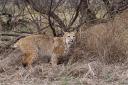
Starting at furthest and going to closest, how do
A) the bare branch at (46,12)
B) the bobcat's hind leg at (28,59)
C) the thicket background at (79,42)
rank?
the bare branch at (46,12) → the bobcat's hind leg at (28,59) → the thicket background at (79,42)

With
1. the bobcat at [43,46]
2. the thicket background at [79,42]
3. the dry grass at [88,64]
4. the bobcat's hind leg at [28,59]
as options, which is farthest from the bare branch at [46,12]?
the bobcat's hind leg at [28,59]

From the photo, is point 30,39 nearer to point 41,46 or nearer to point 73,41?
point 41,46

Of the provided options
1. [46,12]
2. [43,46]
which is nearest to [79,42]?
[43,46]

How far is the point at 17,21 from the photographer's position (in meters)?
13.0

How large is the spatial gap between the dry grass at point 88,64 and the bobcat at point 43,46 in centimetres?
24

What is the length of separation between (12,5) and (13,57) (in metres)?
4.43

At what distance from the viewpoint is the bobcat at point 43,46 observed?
9445mm

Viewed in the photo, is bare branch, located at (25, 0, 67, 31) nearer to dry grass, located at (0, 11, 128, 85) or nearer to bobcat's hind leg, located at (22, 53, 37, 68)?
dry grass, located at (0, 11, 128, 85)

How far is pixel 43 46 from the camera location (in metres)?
9.89

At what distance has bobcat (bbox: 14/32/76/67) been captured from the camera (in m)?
9.45

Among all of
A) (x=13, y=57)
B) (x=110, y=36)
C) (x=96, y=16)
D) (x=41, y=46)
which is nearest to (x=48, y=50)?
(x=41, y=46)

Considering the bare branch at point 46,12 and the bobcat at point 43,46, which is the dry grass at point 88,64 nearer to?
the bobcat at point 43,46

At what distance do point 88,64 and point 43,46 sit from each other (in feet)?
4.97

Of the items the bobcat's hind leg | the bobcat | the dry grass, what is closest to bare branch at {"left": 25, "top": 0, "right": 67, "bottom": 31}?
the dry grass
